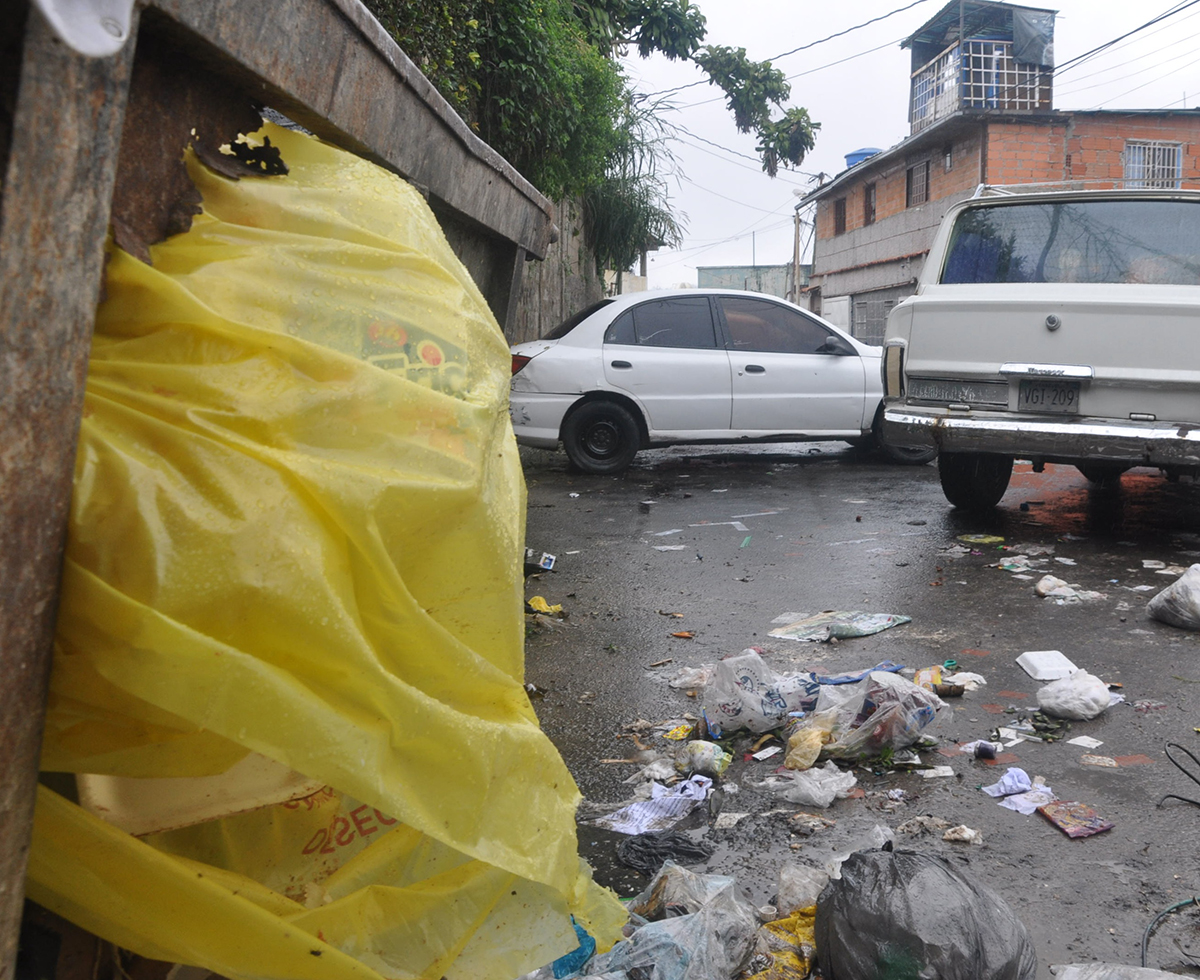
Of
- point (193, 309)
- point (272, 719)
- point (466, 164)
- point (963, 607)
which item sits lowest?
point (963, 607)

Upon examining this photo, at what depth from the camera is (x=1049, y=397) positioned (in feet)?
16.9

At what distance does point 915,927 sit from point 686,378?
6.87 metres

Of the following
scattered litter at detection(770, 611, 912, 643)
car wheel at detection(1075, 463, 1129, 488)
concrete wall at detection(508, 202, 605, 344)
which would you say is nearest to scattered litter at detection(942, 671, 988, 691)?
scattered litter at detection(770, 611, 912, 643)

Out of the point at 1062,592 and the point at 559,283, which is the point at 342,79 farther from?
the point at 559,283

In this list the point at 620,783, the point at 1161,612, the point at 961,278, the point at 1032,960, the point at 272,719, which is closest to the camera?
the point at 272,719

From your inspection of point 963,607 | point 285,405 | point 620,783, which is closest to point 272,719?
point 285,405

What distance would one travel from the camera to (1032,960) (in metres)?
1.76

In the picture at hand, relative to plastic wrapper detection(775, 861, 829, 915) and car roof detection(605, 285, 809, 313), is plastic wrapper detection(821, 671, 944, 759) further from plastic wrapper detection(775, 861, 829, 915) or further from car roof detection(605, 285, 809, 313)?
car roof detection(605, 285, 809, 313)

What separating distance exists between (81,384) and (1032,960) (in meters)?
1.77

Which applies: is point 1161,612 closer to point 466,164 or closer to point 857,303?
point 466,164

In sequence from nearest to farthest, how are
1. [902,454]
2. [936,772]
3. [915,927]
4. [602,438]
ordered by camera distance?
[915,927] → [936,772] → [602,438] → [902,454]

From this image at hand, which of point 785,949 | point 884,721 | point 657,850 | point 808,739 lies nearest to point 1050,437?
point 884,721

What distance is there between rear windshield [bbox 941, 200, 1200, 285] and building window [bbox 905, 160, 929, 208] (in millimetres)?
22713

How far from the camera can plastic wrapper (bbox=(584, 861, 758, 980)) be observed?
1.71 m
